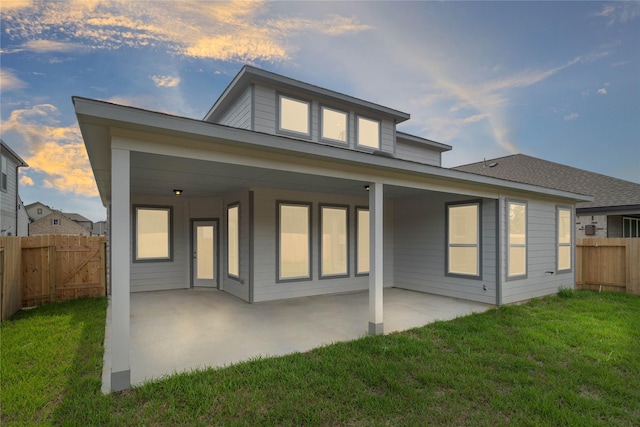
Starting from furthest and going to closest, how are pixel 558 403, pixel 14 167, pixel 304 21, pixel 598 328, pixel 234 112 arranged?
pixel 14 167, pixel 304 21, pixel 234 112, pixel 598 328, pixel 558 403

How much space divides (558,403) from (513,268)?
4.72m

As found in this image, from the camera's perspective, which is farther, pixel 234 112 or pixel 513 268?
pixel 234 112

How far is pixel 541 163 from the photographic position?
15.6m

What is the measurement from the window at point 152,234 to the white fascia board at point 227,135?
19.1 ft

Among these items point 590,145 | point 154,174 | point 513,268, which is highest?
point 590,145

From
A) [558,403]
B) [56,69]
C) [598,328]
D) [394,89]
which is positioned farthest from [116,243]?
[394,89]

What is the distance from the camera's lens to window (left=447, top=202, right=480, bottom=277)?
7102 mm

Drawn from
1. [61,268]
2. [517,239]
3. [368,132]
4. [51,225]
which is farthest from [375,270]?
[51,225]

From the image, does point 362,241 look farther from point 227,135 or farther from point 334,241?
point 227,135

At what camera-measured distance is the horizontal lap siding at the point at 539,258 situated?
712 centimetres

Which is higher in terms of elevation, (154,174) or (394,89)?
(394,89)

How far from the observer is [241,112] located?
7793mm

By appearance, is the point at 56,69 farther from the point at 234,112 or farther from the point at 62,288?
the point at 62,288

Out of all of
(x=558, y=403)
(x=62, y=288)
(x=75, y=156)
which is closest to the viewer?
(x=558, y=403)
